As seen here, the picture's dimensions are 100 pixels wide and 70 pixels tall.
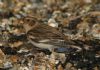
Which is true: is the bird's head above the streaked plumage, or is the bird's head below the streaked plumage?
below

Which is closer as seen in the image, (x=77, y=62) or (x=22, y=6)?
(x=77, y=62)

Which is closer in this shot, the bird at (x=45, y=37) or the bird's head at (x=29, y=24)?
the bird at (x=45, y=37)

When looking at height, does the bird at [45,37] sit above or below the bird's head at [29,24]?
above

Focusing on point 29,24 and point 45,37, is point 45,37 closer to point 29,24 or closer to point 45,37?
point 45,37

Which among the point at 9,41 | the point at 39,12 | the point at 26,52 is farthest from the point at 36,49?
the point at 39,12

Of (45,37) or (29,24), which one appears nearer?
(45,37)

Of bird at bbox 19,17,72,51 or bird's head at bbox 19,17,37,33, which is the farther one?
bird's head at bbox 19,17,37,33

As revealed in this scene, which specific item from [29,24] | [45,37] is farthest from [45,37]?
[29,24]

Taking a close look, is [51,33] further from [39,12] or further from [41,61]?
[39,12]

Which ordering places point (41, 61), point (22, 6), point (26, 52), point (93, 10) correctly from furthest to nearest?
1. point (22, 6)
2. point (93, 10)
3. point (26, 52)
4. point (41, 61)

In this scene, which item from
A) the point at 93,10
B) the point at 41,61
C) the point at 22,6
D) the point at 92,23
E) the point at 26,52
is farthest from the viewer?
the point at 22,6

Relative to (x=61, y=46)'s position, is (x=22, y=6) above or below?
below
